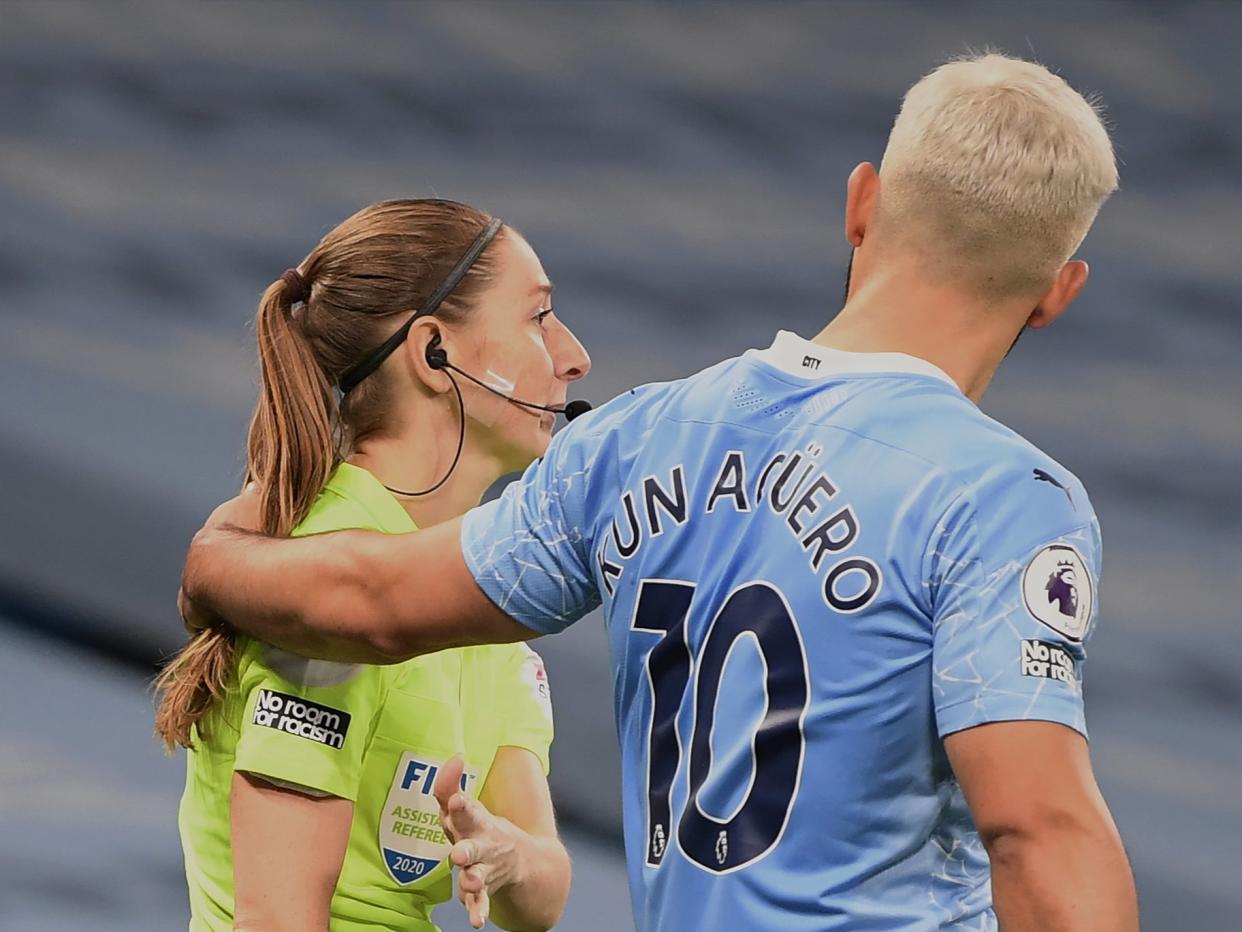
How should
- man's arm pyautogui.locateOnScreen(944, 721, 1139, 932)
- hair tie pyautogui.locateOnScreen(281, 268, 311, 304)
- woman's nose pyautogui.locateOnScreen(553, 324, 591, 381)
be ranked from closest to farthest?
1. man's arm pyautogui.locateOnScreen(944, 721, 1139, 932)
2. hair tie pyautogui.locateOnScreen(281, 268, 311, 304)
3. woman's nose pyautogui.locateOnScreen(553, 324, 591, 381)

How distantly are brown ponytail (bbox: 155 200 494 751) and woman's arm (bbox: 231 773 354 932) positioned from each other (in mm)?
149

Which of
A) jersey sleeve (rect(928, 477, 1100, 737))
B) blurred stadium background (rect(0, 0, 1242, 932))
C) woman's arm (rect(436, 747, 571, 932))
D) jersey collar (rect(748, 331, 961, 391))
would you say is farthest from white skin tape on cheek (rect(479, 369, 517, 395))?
blurred stadium background (rect(0, 0, 1242, 932))

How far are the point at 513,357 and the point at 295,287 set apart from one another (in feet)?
0.76

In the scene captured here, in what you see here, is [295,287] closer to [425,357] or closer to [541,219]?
[425,357]

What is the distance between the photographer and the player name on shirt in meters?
1.05

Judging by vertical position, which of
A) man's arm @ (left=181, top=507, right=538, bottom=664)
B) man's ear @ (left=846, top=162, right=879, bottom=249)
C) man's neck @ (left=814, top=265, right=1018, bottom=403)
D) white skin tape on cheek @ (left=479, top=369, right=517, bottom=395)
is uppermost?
man's ear @ (left=846, top=162, right=879, bottom=249)

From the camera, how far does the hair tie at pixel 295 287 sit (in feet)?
5.43

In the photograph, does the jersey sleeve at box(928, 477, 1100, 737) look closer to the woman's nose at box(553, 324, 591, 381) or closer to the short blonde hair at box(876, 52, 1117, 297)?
the short blonde hair at box(876, 52, 1117, 297)

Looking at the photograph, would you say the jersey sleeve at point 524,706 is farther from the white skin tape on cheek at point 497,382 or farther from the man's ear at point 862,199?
the man's ear at point 862,199

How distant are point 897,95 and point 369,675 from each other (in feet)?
7.89

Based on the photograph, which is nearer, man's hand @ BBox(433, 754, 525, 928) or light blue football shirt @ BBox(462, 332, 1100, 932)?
light blue football shirt @ BBox(462, 332, 1100, 932)

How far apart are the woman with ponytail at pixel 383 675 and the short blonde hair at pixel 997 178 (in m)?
0.51

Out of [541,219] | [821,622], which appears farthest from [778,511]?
[541,219]

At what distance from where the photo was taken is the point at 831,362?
→ 3.70 feet
